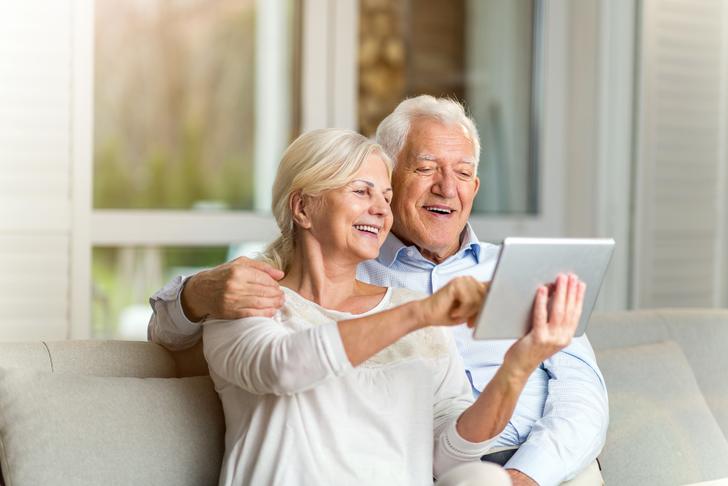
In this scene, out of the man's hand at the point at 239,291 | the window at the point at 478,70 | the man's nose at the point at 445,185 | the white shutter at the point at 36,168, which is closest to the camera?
the man's hand at the point at 239,291

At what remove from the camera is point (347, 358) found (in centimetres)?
162

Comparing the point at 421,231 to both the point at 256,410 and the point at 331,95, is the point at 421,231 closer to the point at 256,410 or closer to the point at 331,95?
the point at 256,410

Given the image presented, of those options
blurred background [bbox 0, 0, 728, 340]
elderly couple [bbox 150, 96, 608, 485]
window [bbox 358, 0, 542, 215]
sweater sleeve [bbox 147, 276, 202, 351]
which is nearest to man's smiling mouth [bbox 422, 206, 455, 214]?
elderly couple [bbox 150, 96, 608, 485]

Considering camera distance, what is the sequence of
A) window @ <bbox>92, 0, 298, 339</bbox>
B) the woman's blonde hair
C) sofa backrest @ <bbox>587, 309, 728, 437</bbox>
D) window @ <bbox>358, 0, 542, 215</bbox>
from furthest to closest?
window @ <bbox>358, 0, 542, 215</bbox> < window @ <bbox>92, 0, 298, 339</bbox> < sofa backrest @ <bbox>587, 309, 728, 437</bbox> < the woman's blonde hair

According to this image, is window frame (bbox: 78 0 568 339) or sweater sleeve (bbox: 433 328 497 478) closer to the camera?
sweater sleeve (bbox: 433 328 497 478)

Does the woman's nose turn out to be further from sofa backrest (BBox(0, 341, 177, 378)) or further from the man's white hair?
sofa backrest (BBox(0, 341, 177, 378))

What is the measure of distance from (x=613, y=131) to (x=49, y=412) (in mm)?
2941

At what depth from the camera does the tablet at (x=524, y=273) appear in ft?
5.18

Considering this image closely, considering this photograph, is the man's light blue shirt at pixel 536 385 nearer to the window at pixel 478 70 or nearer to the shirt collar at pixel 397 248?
the shirt collar at pixel 397 248

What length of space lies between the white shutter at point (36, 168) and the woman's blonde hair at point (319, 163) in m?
1.44

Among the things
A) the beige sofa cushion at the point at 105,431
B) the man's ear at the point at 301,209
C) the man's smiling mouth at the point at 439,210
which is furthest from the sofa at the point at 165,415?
the man's smiling mouth at the point at 439,210

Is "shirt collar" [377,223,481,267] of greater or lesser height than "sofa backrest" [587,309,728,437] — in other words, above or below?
above

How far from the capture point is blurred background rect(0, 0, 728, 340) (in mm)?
4008

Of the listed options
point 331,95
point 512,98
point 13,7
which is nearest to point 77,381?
point 13,7
